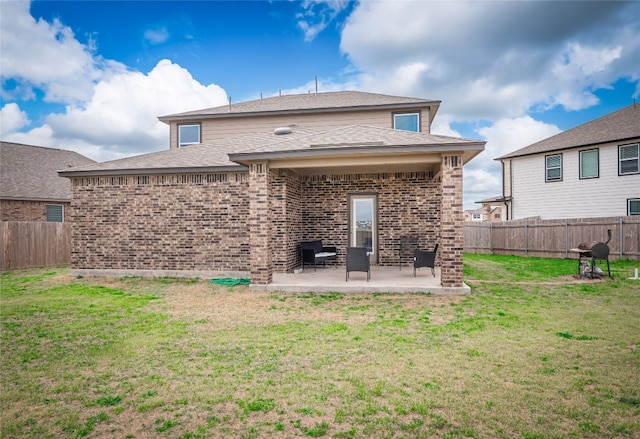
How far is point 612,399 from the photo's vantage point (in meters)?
3.39

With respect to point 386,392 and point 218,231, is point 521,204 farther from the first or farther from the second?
point 386,392

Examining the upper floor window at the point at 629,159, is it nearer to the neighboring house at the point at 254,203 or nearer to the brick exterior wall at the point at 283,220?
the neighboring house at the point at 254,203

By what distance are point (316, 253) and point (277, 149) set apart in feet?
13.1

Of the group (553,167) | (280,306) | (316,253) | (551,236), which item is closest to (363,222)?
(316,253)

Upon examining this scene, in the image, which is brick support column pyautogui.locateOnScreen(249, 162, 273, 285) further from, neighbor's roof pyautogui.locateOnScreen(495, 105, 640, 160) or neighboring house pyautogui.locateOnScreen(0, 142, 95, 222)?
neighbor's roof pyautogui.locateOnScreen(495, 105, 640, 160)

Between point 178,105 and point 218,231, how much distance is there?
11.8 m

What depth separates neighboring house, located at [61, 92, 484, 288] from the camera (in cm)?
898

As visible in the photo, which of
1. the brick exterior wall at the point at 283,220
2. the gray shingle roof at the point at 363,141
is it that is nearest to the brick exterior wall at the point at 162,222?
the brick exterior wall at the point at 283,220

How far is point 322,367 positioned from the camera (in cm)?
418

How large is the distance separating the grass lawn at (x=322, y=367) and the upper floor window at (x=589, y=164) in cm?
1231

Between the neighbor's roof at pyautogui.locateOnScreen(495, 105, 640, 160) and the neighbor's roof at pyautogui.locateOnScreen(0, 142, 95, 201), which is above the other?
the neighbor's roof at pyautogui.locateOnScreen(495, 105, 640, 160)

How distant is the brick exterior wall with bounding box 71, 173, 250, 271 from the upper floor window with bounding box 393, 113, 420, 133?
7278mm

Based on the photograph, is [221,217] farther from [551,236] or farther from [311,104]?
[551,236]

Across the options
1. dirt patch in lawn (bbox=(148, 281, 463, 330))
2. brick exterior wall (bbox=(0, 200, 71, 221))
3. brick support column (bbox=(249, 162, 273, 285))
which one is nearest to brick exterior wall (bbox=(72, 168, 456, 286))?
brick support column (bbox=(249, 162, 273, 285))
